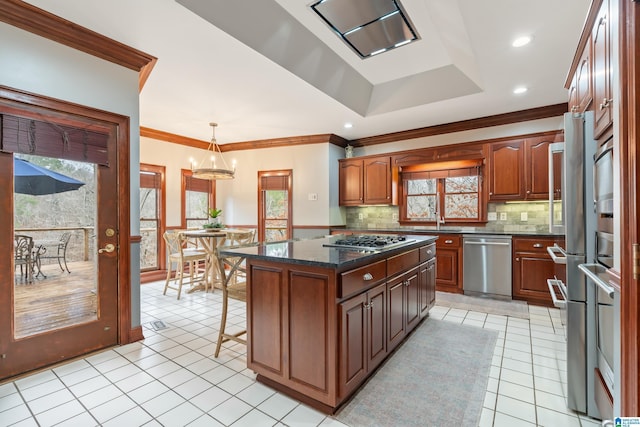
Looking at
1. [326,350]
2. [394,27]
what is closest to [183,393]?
[326,350]

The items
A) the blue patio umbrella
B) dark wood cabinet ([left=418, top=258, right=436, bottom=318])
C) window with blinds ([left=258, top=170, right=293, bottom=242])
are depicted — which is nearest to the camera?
the blue patio umbrella

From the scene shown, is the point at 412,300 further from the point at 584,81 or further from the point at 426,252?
the point at 584,81

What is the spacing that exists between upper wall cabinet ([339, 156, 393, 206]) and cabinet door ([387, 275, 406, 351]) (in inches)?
115

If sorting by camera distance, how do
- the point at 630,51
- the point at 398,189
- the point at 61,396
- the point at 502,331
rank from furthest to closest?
1. the point at 398,189
2. the point at 502,331
3. the point at 61,396
4. the point at 630,51

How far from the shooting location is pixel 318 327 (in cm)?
179

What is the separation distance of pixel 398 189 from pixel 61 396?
16.1 feet

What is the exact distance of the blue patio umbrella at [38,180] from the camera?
2.23 metres

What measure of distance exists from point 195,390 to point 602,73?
3.22 meters

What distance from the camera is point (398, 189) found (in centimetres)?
536

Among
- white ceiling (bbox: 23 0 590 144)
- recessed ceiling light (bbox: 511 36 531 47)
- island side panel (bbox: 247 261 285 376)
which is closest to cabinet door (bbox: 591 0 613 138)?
white ceiling (bbox: 23 0 590 144)

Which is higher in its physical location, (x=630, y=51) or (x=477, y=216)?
(x=630, y=51)

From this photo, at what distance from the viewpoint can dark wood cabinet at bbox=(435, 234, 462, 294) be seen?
4.35 meters

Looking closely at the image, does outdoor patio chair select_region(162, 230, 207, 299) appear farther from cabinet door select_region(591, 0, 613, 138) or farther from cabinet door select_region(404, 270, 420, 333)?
cabinet door select_region(591, 0, 613, 138)

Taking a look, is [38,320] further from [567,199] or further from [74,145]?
[567,199]
